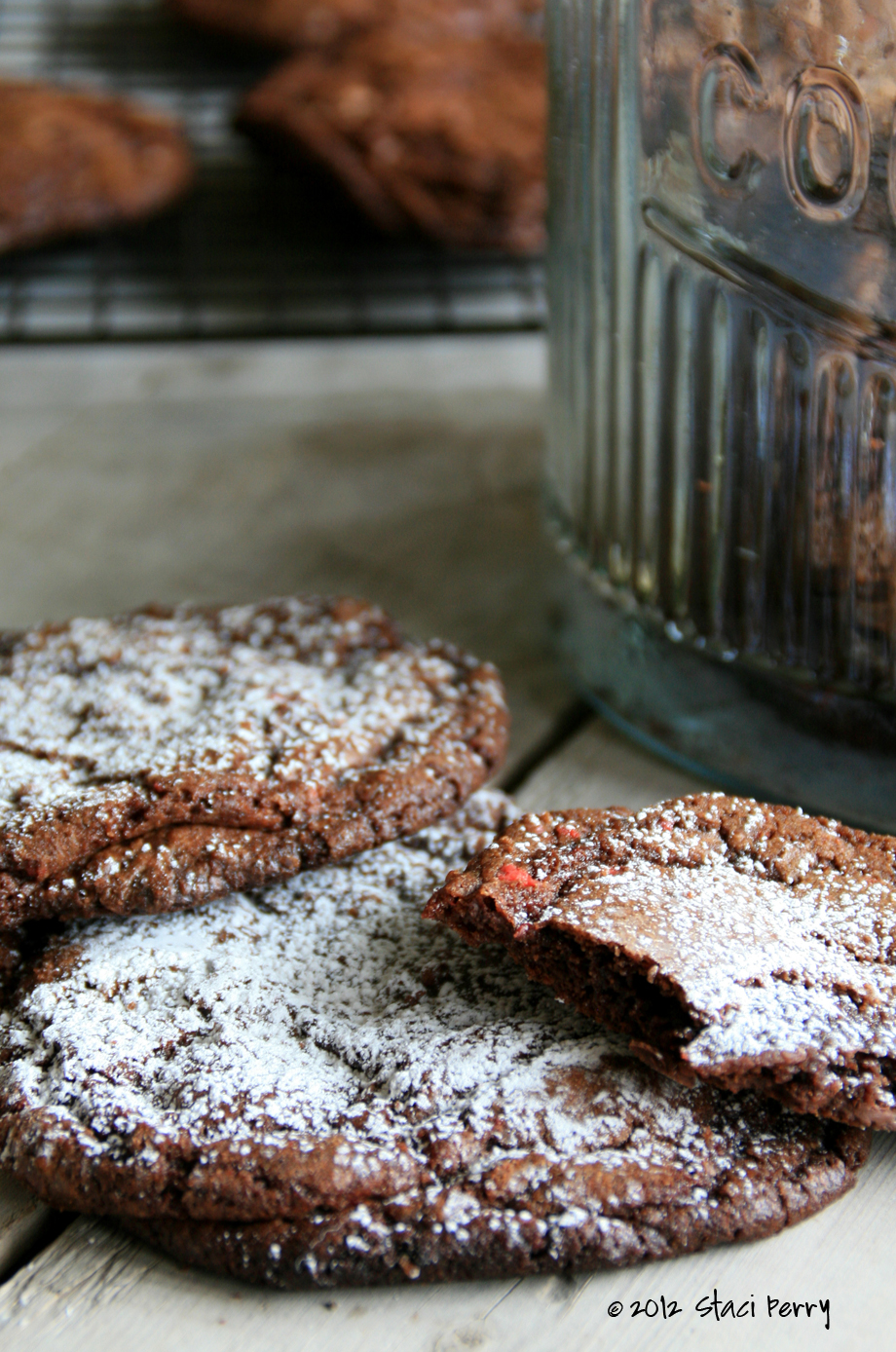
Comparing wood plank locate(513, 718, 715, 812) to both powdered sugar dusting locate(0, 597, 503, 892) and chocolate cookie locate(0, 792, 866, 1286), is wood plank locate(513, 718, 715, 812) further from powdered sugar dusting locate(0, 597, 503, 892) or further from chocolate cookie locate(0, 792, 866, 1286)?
chocolate cookie locate(0, 792, 866, 1286)

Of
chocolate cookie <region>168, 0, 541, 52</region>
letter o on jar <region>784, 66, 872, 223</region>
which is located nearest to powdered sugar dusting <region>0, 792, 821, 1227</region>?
letter o on jar <region>784, 66, 872, 223</region>

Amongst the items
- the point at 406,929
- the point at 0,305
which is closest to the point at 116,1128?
the point at 406,929

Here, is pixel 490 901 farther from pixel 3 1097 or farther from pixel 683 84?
pixel 683 84

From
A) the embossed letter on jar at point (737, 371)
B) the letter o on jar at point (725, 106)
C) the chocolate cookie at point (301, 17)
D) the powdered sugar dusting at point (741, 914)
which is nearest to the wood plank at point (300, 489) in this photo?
the embossed letter on jar at point (737, 371)

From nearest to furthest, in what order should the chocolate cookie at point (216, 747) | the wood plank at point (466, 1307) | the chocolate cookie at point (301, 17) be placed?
the wood plank at point (466, 1307) → the chocolate cookie at point (216, 747) → the chocolate cookie at point (301, 17)

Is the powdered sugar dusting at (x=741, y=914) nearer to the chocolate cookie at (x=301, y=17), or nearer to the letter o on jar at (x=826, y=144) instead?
the letter o on jar at (x=826, y=144)

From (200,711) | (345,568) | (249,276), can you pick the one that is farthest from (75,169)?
(200,711)
